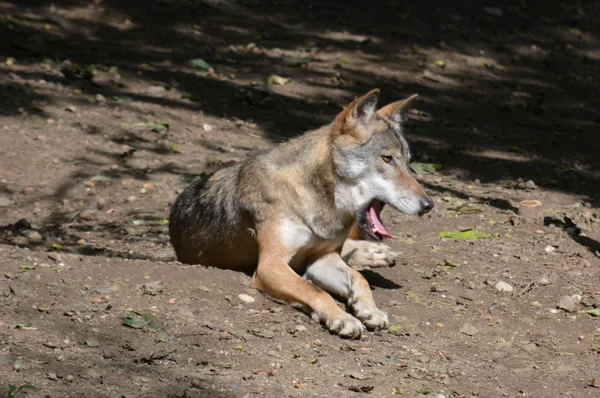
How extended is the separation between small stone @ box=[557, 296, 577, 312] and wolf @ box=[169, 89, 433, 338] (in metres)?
1.29

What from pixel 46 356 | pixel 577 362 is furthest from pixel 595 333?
pixel 46 356

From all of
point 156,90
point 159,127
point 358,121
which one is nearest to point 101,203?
point 159,127

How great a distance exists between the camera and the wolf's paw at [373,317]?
6.33 metres

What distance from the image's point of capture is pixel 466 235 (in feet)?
27.7

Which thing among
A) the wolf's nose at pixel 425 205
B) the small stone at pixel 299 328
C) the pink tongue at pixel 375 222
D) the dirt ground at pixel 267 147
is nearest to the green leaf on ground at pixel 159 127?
the dirt ground at pixel 267 147

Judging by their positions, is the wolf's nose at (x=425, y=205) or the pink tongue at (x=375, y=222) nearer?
the wolf's nose at (x=425, y=205)

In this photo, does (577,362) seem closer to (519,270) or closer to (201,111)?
(519,270)

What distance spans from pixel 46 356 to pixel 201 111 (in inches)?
270

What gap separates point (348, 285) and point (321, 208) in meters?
0.58

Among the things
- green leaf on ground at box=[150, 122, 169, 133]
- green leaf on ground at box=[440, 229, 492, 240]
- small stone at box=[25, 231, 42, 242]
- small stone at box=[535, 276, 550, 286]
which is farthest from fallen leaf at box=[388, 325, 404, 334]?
green leaf on ground at box=[150, 122, 169, 133]

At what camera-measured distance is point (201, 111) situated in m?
11.7

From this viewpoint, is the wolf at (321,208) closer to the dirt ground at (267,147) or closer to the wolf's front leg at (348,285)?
the wolf's front leg at (348,285)

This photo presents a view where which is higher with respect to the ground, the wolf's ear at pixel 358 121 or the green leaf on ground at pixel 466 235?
the wolf's ear at pixel 358 121

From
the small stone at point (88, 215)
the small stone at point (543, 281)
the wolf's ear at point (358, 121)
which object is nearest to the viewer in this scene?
the wolf's ear at point (358, 121)
